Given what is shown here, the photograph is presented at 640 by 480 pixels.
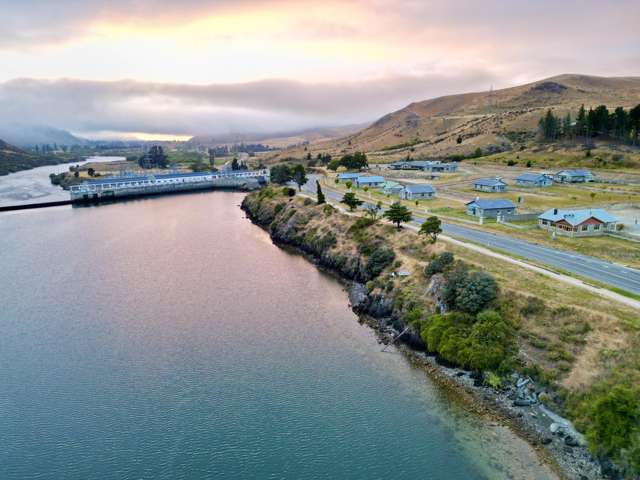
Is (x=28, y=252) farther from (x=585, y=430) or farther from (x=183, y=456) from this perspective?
(x=585, y=430)

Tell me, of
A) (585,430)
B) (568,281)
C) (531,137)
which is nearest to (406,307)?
(568,281)

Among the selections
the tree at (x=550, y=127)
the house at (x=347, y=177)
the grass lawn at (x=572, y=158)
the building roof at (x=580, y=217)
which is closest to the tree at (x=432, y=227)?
the building roof at (x=580, y=217)

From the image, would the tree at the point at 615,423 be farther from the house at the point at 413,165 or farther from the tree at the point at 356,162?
the tree at the point at 356,162

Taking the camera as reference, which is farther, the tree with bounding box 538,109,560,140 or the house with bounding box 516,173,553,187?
the tree with bounding box 538,109,560,140

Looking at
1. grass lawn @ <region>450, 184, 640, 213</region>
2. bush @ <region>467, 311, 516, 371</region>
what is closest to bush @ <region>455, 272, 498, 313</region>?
bush @ <region>467, 311, 516, 371</region>

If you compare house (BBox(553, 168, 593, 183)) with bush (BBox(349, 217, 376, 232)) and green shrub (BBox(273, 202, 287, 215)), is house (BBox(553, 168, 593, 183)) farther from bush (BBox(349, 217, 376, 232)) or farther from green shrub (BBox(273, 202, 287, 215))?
green shrub (BBox(273, 202, 287, 215))
